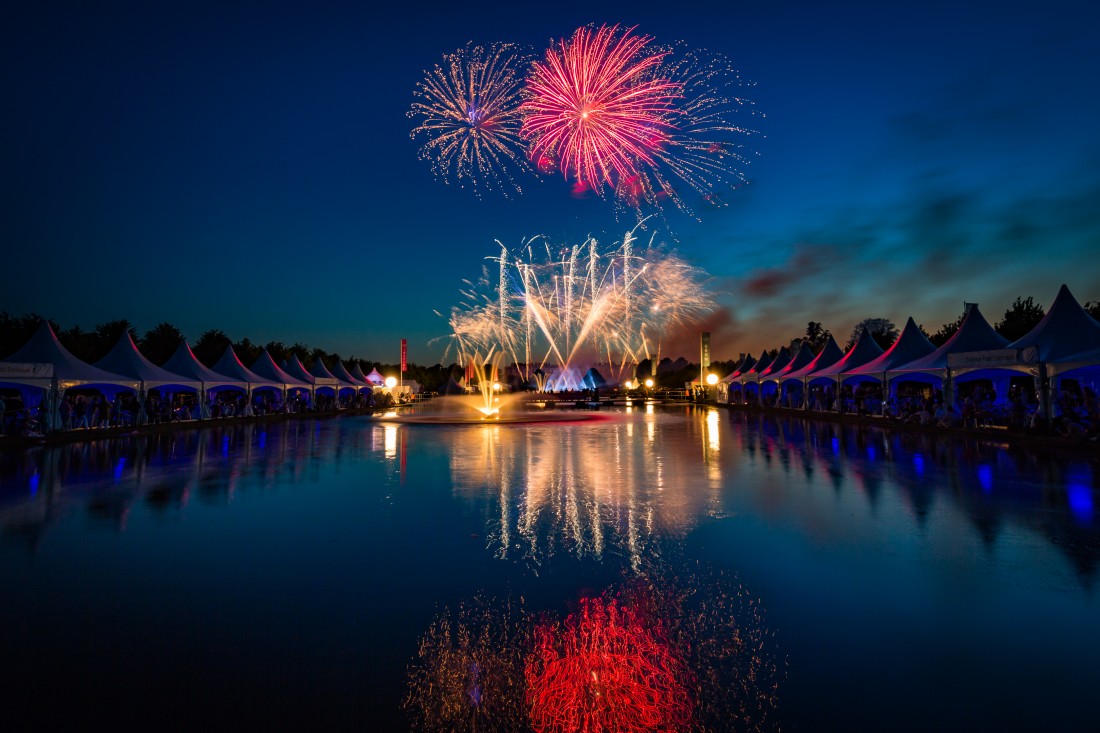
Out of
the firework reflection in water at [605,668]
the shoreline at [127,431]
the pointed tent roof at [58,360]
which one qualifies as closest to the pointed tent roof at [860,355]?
the firework reflection in water at [605,668]

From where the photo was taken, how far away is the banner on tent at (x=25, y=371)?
20550 mm

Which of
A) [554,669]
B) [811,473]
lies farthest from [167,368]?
[554,669]

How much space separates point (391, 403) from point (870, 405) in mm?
44889

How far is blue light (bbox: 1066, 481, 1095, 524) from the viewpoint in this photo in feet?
26.5

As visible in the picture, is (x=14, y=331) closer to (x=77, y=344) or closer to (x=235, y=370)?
(x=77, y=344)

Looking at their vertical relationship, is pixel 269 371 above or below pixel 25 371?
above

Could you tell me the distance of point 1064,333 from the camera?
20.3m

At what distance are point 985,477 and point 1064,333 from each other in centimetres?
1312

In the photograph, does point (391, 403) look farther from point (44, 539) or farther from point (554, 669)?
point (554, 669)

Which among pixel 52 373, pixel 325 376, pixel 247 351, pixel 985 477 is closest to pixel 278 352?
pixel 247 351

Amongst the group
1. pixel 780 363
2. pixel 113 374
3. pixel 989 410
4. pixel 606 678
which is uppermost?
pixel 780 363

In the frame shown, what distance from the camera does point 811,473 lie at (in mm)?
12344

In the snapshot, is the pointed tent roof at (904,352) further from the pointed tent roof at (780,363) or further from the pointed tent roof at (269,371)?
the pointed tent roof at (269,371)

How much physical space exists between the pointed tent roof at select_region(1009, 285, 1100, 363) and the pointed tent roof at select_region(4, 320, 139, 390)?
35.2 meters
